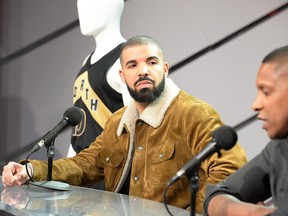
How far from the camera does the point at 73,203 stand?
1.92 m

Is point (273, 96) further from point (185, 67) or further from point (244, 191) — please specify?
point (185, 67)

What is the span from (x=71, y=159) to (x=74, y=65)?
149cm

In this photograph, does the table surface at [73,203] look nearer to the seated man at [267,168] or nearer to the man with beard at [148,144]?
the man with beard at [148,144]

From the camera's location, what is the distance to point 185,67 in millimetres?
3461

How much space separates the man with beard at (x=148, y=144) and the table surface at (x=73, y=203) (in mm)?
96

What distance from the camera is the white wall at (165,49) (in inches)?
129

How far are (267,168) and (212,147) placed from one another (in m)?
0.26

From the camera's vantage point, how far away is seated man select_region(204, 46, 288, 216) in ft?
4.50

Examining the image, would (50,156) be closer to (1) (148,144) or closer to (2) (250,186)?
(1) (148,144)

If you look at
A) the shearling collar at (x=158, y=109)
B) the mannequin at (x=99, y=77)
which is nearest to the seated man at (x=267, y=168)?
the shearling collar at (x=158, y=109)

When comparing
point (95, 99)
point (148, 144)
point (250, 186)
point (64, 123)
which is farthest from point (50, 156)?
point (250, 186)

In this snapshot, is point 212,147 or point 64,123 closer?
point 212,147

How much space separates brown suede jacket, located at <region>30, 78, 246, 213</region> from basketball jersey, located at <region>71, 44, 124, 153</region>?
0.22 meters

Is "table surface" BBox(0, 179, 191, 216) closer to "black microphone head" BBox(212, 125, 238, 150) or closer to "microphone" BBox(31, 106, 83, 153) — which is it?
"microphone" BBox(31, 106, 83, 153)
